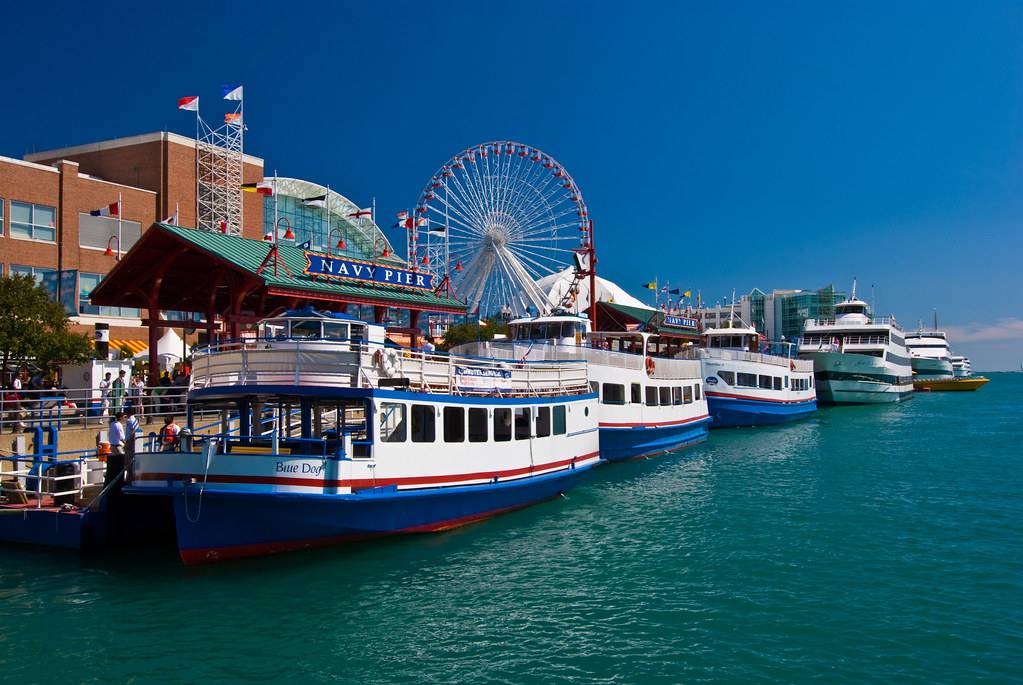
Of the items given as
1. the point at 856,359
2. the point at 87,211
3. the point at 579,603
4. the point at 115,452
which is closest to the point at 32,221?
the point at 87,211

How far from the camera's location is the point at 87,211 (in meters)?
50.1

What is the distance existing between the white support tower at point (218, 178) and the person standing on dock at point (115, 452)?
43865 mm

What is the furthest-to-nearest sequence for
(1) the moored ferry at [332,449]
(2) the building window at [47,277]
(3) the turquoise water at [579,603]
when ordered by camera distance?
(2) the building window at [47,277] → (1) the moored ferry at [332,449] → (3) the turquoise water at [579,603]

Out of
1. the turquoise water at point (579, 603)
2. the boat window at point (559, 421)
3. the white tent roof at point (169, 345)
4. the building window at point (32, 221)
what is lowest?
the turquoise water at point (579, 603)

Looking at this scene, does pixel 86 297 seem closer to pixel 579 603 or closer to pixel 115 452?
pixel 115 452

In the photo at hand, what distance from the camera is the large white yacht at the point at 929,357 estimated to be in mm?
110050

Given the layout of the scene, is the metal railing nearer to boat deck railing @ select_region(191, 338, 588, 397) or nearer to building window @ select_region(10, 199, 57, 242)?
boat deck railing @ select_region(191, 338, 588, 397)

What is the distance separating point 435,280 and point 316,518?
21.0 m

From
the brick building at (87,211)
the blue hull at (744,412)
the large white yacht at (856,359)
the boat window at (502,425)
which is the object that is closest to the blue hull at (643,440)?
the blue hull at (744,412)

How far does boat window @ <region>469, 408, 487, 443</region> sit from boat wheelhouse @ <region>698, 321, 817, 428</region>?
2724 cm

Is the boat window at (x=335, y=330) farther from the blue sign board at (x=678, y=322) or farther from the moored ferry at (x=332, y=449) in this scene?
the blue sign board at (x=678, y=322)

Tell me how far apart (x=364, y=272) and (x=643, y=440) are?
44.9 feet

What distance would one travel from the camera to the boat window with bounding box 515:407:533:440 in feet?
69.4

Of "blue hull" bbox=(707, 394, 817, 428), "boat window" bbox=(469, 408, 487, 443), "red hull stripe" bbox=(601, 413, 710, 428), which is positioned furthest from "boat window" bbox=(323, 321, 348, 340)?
"blue hull" bbox=(707, 394, 817, 428)
